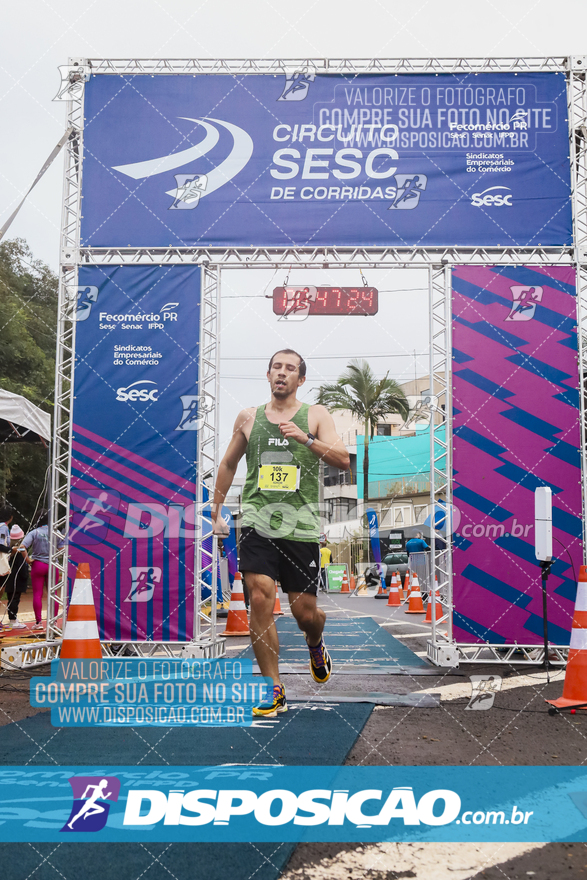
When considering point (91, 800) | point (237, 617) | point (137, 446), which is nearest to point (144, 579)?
point (137, 446)

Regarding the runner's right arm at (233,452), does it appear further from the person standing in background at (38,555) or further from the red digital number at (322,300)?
the person standing in background at (38,555)

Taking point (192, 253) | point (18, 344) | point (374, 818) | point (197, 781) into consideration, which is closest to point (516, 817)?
point (374, 818)

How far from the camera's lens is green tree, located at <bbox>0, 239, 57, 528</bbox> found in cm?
2219

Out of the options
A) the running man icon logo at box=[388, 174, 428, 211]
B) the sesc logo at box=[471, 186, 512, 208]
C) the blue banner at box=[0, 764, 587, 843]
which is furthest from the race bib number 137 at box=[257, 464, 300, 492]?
the sesc logo at box=[471, 186, 512, 208]

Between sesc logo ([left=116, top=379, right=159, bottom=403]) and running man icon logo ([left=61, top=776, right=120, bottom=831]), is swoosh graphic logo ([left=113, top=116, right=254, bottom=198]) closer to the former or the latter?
sesc logo ([left=116, top=379, right=159, bottom=403])

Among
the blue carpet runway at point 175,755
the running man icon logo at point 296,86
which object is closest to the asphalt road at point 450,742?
the blue carpet runway at point 175,755

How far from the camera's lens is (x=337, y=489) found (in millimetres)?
53500

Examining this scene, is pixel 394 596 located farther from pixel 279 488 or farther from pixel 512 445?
pixel 279 488

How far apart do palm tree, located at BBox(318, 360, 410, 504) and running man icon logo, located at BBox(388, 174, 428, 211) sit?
23896mm

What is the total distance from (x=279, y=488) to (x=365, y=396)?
28633 millimetres

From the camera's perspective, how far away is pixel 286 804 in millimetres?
3369

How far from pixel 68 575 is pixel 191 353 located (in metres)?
2.61

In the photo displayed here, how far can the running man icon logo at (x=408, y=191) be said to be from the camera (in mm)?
8703

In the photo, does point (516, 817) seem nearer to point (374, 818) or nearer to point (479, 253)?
point (374, 818)
